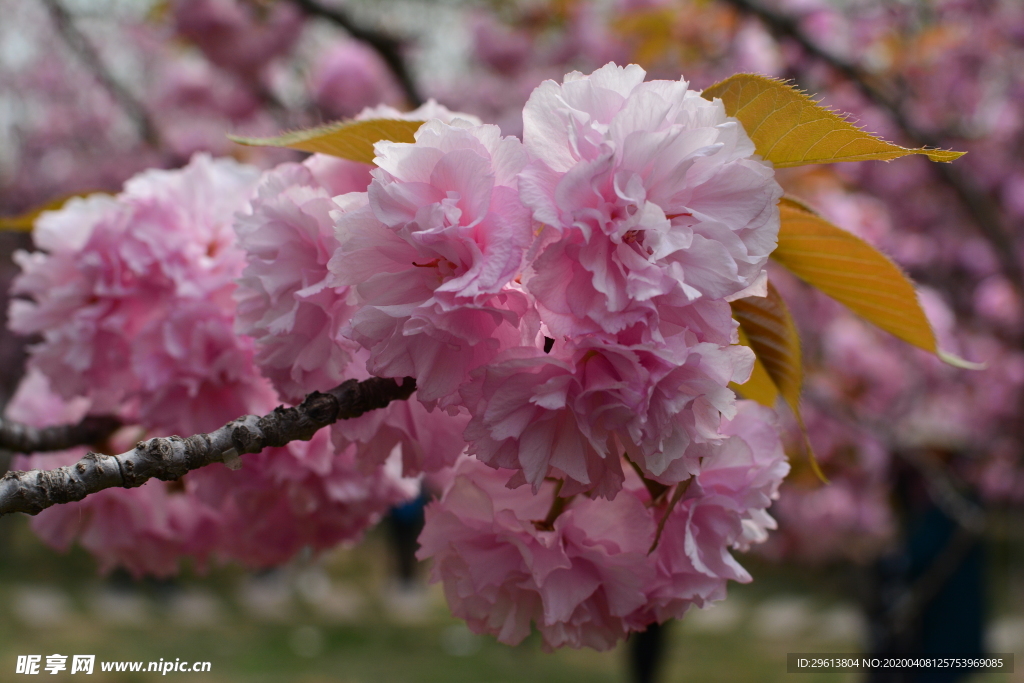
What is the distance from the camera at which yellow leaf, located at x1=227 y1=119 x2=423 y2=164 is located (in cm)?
60

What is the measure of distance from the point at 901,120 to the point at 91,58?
2419 mm

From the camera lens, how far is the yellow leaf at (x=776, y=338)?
0.66 meters

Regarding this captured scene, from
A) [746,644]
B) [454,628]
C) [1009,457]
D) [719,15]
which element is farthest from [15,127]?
[746,644]

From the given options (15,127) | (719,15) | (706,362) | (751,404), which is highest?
(706,362)

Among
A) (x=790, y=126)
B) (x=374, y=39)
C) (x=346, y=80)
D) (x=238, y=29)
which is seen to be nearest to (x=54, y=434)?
(x=790, y=126)

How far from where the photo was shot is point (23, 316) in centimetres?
84

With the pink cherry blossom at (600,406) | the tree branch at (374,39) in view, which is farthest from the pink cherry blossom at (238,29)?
the pink cherry blossom at (600,406)

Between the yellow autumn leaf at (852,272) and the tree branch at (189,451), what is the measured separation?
1.18 ft

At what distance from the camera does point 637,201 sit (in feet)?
1.52

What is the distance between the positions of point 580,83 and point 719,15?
3.09 m

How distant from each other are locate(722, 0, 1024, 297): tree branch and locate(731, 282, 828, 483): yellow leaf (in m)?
1.63

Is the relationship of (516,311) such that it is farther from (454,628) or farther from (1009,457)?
(454,628)

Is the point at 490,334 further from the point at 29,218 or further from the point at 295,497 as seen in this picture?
the point at 29,218

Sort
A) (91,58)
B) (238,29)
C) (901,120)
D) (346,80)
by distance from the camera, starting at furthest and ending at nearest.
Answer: (346,80) < (238,29) < (91,58) < (901,120)
